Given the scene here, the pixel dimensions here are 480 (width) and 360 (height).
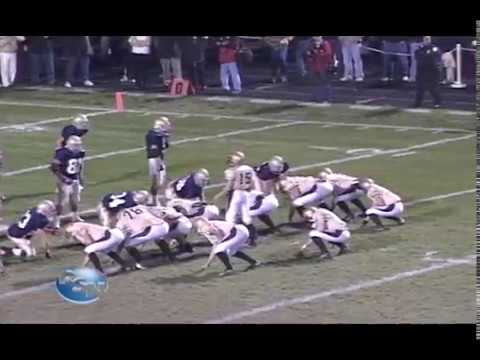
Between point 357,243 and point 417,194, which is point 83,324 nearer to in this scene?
point 357,243

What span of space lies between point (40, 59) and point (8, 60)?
4.27 ft

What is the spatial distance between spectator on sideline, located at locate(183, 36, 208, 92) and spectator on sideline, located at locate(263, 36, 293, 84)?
1508mm

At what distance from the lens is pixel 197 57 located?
32125 mm

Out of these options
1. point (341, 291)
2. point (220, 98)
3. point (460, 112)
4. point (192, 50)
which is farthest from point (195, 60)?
point (341, 291)

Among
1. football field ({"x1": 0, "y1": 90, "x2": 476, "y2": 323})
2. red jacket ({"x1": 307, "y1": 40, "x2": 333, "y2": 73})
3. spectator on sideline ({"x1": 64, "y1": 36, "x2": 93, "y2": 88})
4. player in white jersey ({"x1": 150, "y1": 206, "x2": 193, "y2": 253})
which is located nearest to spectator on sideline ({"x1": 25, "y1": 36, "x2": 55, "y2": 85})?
spectator on sideline ({"x1": 64, "y1": 36, "x2": 93, "y2": 88})

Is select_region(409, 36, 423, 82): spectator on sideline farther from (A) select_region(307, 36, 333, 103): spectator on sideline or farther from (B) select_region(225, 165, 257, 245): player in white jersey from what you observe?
(B) select_region(225, 165, 257, 245): player in white jersey

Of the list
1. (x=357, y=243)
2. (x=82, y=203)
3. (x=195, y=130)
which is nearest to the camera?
(x=357, y=243)

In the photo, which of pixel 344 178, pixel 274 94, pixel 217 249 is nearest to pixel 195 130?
pixel 274 94

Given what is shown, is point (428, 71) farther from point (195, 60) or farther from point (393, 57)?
point (195, 60)

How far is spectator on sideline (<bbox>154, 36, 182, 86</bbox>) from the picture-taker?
32.2 metres
